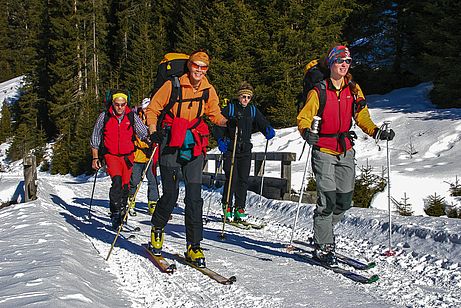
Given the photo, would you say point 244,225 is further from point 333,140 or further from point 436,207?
point 436,207

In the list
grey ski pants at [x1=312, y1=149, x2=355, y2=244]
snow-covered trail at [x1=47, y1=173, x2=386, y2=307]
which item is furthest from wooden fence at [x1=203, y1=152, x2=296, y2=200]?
grey ski pants at [x1=312, y1=149, x2=355, y2=244]

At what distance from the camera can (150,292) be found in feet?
14.4

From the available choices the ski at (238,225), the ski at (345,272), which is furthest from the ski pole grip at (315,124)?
the ski at (238,225)

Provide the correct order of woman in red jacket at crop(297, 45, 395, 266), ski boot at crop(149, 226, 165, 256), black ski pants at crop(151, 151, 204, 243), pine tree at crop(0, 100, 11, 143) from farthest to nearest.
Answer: pine tree at crop(0, 100, 11, 143) → ski boot at crop(149, 226, 165, 256) → black ski pants at crop(151, 151, 204, 243) → woman in red jacket at crop(297, 45, 395, 266)

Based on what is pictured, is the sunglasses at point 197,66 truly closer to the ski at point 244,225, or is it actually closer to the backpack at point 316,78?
the backpack at point 316,78

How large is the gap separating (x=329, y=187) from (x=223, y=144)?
3.56m

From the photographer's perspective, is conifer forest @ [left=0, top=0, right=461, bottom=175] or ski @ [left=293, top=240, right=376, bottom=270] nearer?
ski @ [left=293, top=240, right=376, bottom=270]

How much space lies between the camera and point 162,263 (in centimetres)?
518

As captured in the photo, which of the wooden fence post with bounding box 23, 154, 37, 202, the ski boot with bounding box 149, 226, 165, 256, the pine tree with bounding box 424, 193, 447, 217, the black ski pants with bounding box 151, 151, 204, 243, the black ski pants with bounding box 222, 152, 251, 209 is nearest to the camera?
the black ski pants with bounding box 151, 151, 204, 243

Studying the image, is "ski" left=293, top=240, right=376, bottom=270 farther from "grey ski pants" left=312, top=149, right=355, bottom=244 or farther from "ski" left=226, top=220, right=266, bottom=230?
"ski" left=226, top=220, right=266, bottom=230

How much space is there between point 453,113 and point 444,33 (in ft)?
10.6

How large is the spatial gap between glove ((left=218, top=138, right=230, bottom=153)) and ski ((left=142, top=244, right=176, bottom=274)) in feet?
10.2

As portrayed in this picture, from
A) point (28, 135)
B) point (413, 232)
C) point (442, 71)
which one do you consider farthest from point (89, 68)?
point (413, 232)

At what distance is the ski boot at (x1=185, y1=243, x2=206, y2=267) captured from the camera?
17.0ft
